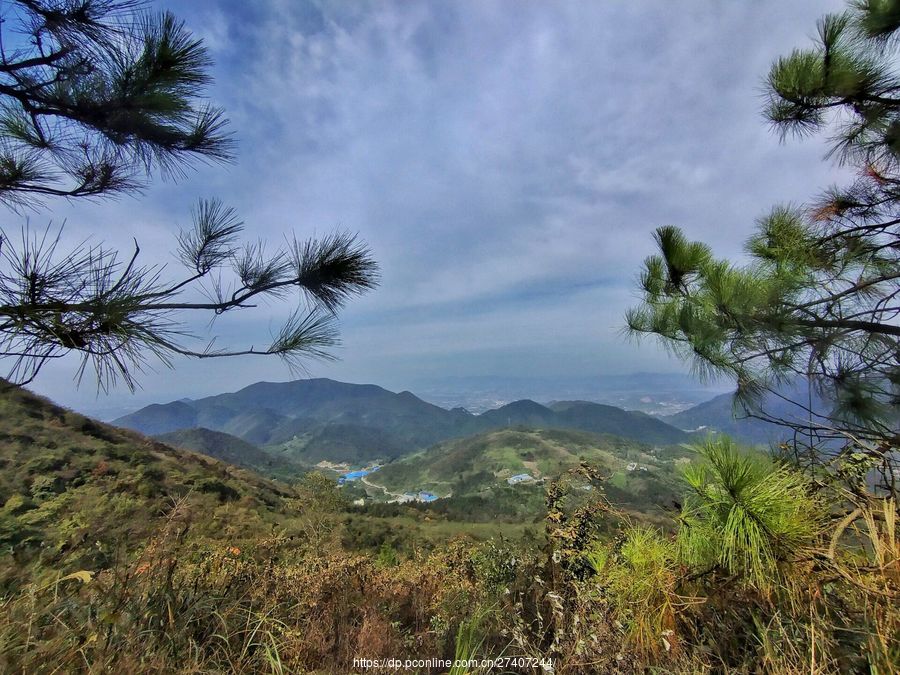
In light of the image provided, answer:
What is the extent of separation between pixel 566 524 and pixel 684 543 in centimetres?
61

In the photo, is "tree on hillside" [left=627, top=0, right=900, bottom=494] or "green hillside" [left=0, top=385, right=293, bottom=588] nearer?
"tree on hillside" [left=627, top=0, right=900, bottom=494]

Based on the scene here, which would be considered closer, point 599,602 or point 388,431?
point 599,602

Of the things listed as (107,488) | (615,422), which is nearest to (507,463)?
(107,488)

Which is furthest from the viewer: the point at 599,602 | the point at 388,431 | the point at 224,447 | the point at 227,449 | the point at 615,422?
the point at 388,431

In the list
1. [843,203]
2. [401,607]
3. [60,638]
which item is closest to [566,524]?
[60,638]

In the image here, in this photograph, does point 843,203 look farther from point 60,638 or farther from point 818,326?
point 60,638

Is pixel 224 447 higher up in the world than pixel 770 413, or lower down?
lower down

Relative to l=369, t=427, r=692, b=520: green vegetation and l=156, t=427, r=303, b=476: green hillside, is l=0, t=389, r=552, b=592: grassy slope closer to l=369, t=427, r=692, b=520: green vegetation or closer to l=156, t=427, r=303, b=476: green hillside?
→ l=369, t=427, r=692, b=520: green vegetation

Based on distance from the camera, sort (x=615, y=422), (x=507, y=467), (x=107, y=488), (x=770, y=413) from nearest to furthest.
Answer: (x=770, y=413)
(x=107, y=488)
(x=507, y=467)
(x=615, y=422)

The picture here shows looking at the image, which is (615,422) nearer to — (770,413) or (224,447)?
(224,447)

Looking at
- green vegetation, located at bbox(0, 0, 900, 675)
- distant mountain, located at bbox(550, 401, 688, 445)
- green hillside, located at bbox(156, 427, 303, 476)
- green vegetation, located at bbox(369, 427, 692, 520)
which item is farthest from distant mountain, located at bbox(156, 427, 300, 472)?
distant mountain, located at bbox(550, 401, 688, 445)

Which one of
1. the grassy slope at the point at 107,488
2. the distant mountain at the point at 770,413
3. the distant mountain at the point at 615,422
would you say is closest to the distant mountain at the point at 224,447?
the grassy slope at the point at 107,488

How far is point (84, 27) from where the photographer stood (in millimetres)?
1860

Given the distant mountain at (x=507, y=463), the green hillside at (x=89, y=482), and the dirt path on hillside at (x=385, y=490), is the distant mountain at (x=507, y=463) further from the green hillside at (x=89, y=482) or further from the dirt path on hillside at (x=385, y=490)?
the green hillside at (x=89, y=482)
